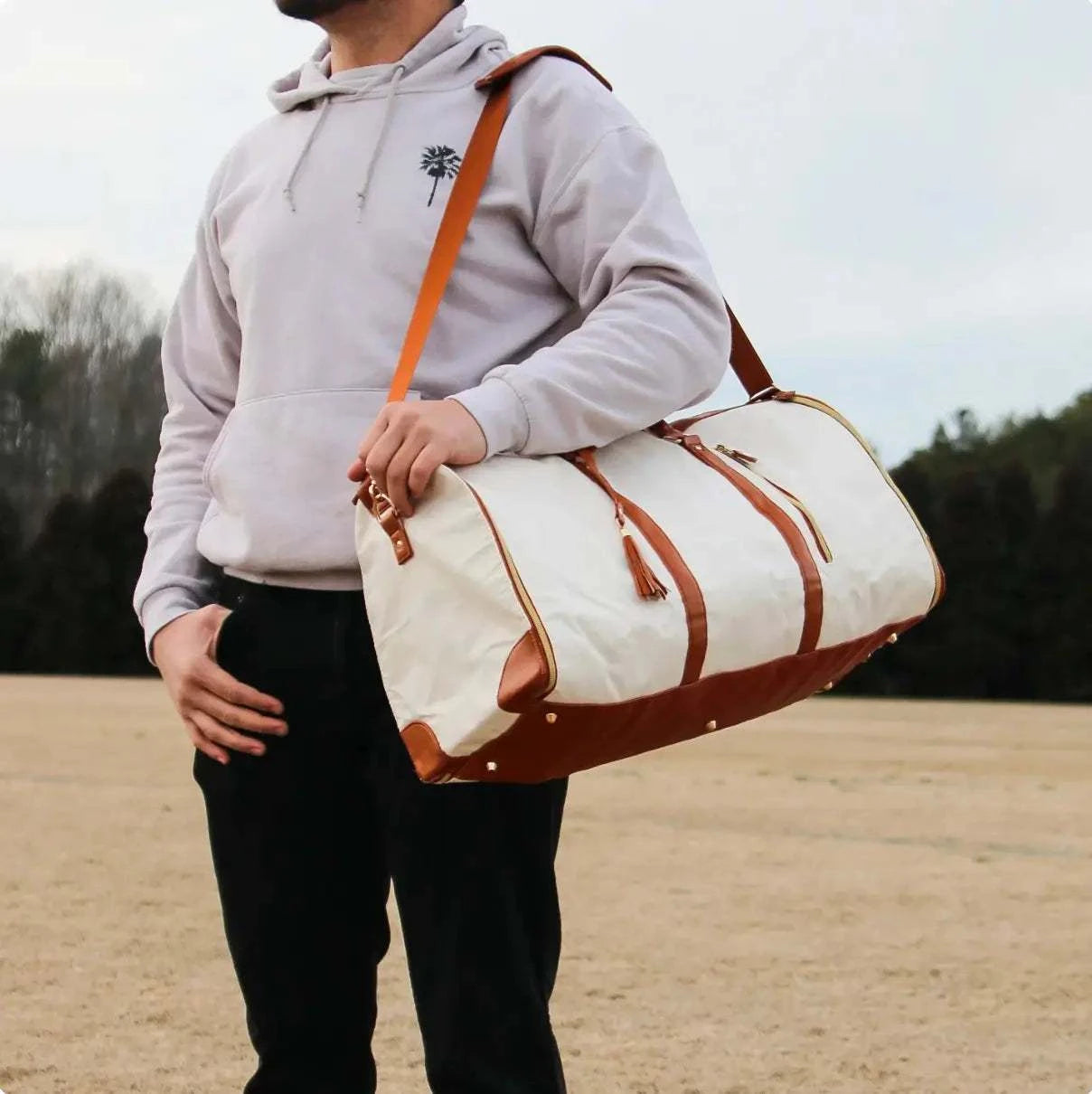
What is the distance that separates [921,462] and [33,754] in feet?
68.2

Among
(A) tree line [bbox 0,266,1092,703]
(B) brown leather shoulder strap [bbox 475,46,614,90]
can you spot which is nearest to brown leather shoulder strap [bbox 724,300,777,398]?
(B) brown leather shoulder strap [bbox 475,46,614,90]

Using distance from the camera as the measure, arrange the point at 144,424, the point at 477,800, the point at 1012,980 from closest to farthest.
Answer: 1. the point at 477,800
2. the point at 1012,980
3. the point at 144,424

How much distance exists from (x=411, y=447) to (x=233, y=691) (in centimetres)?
40

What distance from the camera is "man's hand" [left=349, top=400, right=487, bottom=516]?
155 cm

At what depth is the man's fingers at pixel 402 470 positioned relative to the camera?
60.8 inches

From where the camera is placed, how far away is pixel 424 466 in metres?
1.54

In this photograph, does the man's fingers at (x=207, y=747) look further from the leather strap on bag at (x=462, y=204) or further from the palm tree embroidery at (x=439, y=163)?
the palm tree embroidery at (x=439, y=163)

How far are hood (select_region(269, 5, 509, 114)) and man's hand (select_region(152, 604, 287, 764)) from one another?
0.62 metres

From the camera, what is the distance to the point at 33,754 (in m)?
A: 12.5

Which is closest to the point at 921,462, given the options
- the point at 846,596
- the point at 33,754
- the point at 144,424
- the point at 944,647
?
the point at 944,647

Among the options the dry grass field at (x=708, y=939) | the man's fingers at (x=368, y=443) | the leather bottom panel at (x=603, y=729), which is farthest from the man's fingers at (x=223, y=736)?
the dry grass field at (x=708, y=939)

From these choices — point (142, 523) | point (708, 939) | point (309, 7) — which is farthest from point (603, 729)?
point (142, 523)

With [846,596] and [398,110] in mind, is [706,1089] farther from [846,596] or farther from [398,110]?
[398,110]

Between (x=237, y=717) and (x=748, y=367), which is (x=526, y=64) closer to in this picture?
(x=748, y=367)
